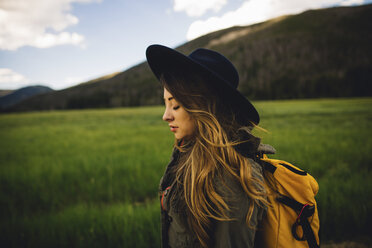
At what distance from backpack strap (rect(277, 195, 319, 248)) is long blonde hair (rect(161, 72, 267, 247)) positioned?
0.12 m

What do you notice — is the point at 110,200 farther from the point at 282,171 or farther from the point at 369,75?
the point at 369,75

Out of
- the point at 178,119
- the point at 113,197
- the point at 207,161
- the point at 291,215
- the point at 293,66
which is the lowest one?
the point at 113,197

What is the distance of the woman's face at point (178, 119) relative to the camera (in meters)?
1.11

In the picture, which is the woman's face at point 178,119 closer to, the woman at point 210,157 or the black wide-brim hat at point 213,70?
the woman at point 210,157

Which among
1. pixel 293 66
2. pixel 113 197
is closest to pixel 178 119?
pixel 113 197

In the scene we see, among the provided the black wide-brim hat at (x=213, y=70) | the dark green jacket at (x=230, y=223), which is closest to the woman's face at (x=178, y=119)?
the black wide-brim hat at (x=213, y=70)

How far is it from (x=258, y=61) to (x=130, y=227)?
4972 inches

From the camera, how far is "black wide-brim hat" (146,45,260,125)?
100cm

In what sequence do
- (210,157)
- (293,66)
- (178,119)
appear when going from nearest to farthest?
1. (210,157)
2. (178,119)
3. (293,66)

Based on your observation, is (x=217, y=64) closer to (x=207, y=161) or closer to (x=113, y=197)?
(x=207, y=161)

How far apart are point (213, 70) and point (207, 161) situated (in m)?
0.52

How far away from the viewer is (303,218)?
854 mm

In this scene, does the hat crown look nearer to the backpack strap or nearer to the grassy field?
the grassy field

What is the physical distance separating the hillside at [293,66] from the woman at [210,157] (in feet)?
238
